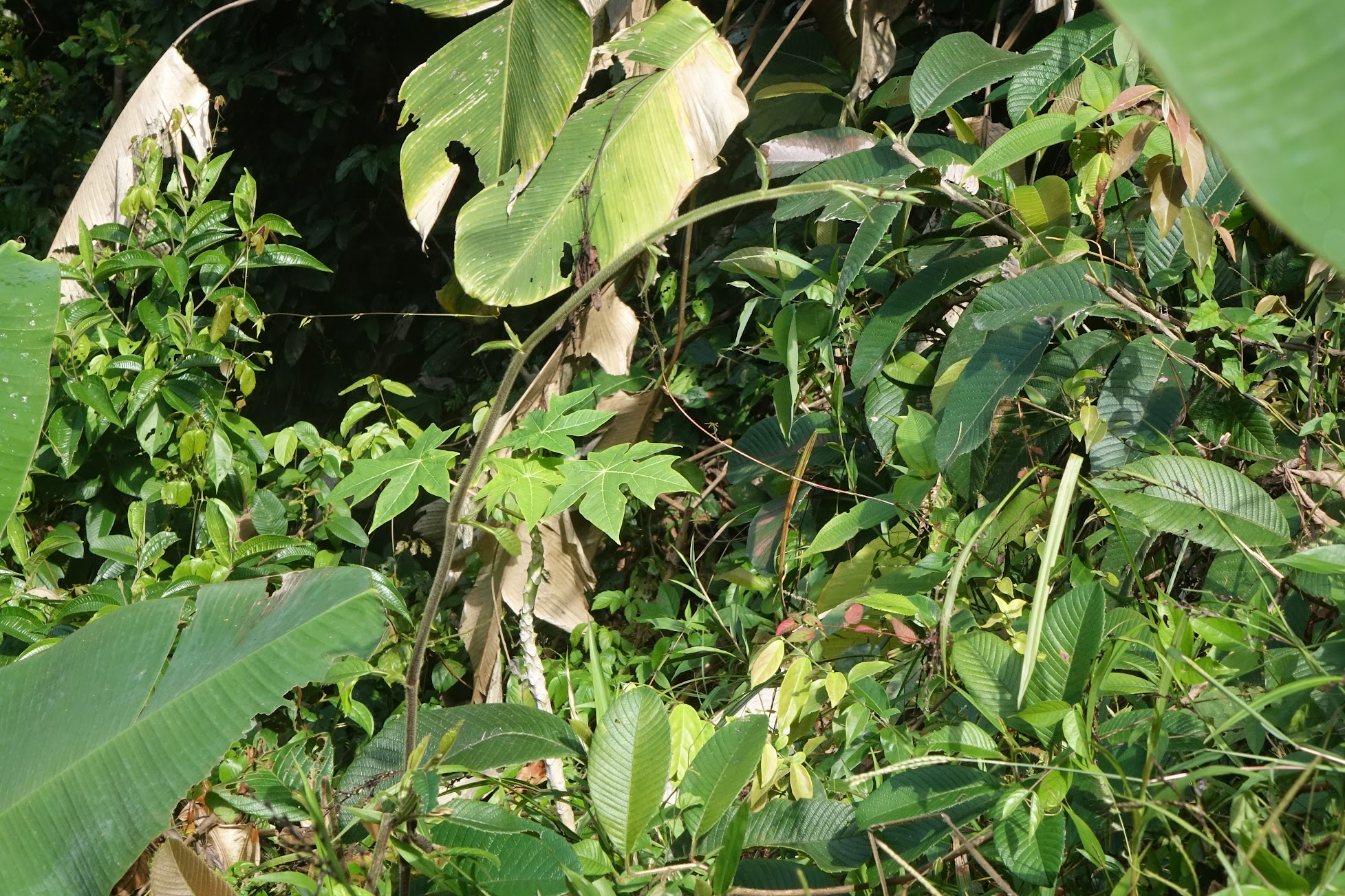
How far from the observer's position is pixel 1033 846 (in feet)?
2.08

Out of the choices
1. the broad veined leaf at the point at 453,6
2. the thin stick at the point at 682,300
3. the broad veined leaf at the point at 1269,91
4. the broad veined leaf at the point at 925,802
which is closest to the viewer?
the broad veined leaf at the point at 1269,91

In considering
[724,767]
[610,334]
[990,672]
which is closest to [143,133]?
[610,334]

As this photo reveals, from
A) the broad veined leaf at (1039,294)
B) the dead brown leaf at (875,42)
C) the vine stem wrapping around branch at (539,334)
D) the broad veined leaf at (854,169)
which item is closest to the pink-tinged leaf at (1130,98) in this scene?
the broad veined leaf at (1039,294)

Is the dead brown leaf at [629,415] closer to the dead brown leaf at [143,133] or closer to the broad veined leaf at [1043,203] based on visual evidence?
the broad veined leaf at [1043,203]

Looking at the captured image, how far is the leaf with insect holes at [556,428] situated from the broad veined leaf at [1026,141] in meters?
0.56

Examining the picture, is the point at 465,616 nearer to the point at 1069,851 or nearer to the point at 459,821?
the point at 459,821

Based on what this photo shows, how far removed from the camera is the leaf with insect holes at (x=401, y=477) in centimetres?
119

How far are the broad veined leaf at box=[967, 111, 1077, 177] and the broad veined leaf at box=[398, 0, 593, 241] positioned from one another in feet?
2.15

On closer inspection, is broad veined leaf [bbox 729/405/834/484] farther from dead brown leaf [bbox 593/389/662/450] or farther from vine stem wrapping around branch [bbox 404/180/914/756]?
vine stem wrapping around branch [bbox 404/180/914/756]

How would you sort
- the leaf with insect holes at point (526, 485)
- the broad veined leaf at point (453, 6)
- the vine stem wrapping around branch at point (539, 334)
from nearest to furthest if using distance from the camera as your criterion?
the vine stem wrapping around branch at point (539, 334)
the leaf with insect holes at point (526, 485)
the broad veined leaf at point (453, 6)

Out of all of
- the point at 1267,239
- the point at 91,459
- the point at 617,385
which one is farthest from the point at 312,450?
the point at 1267,239

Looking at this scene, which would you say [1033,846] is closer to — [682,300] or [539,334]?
[539,334]

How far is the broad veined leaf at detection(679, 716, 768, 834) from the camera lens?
0.74 meters

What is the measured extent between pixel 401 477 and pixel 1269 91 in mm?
1085
